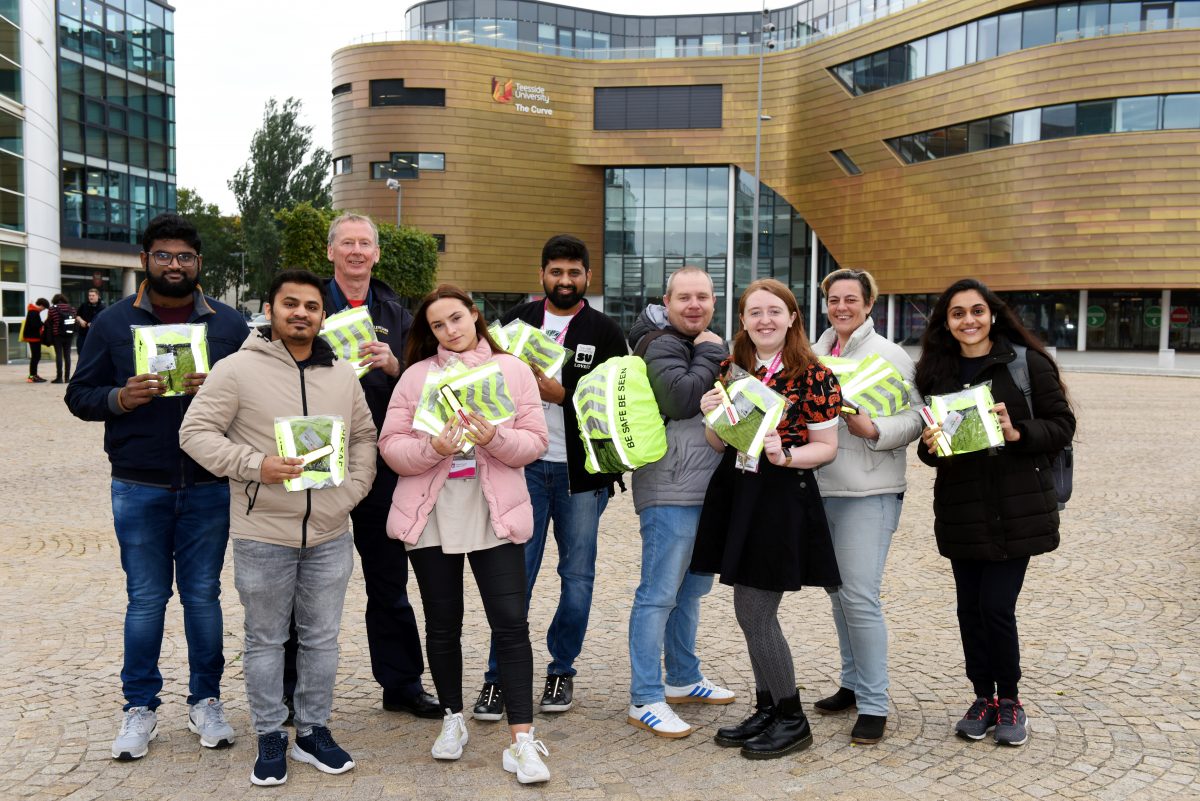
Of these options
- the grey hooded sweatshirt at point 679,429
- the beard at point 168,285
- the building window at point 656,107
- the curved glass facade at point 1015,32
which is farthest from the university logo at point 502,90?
the grey hooded sweatshirt at point 679,429

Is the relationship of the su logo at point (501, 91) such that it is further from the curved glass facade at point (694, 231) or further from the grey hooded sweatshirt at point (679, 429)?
the grey hooded sweatshirt at point (679, 429)

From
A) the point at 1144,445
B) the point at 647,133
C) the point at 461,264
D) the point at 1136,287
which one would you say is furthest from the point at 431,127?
the point at 1144,445

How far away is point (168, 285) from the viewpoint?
13.6 ft

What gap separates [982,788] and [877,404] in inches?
61.1

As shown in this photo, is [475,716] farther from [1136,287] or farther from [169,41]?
[169,41]

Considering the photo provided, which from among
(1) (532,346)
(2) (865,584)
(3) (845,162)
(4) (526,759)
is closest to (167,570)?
(4) (526,759)

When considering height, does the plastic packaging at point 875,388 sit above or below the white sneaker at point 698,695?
above

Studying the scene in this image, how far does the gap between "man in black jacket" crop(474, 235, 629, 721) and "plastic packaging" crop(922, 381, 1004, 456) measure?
150 cm

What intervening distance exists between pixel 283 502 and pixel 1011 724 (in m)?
3.17

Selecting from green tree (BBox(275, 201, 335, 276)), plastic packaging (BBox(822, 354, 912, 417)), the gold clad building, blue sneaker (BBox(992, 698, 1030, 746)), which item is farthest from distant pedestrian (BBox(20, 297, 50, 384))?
the gold clad building

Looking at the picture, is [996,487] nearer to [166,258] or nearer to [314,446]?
[314,446]

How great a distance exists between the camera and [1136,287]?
39406 millimetres

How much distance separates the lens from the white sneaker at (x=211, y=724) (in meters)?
4.14

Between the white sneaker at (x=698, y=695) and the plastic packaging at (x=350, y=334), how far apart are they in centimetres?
210
